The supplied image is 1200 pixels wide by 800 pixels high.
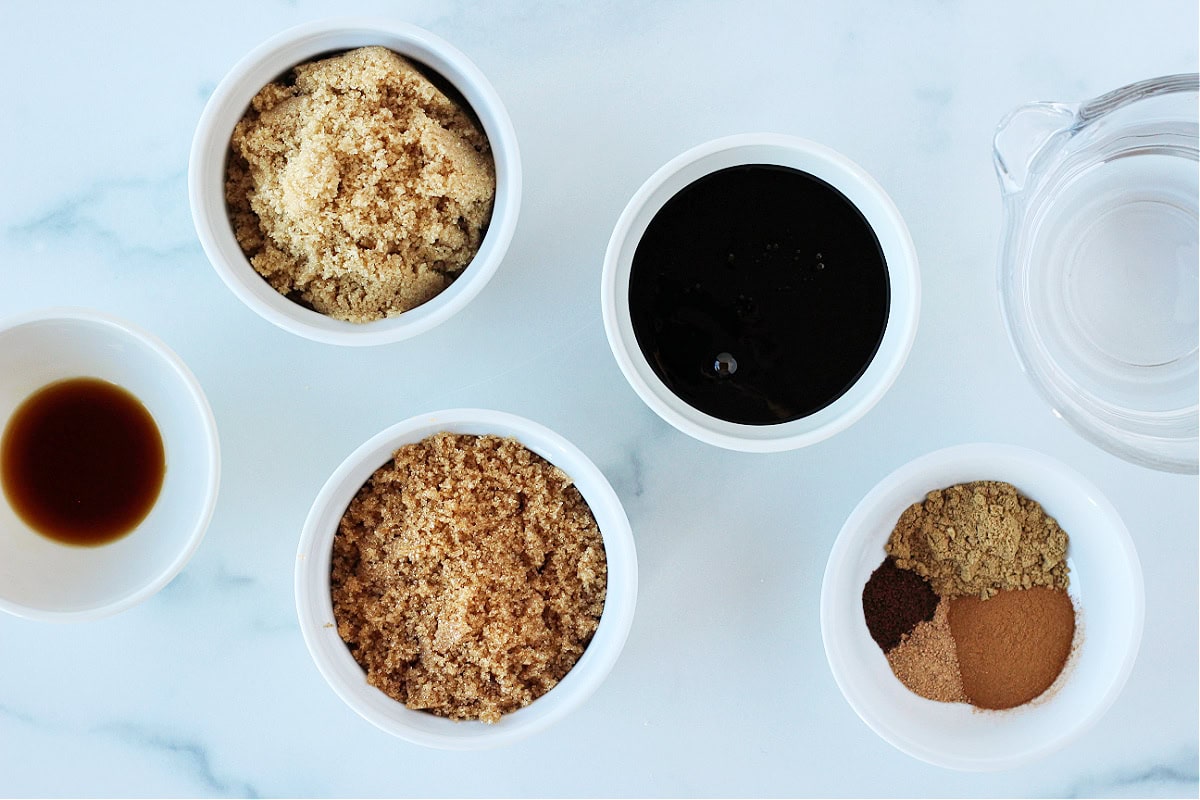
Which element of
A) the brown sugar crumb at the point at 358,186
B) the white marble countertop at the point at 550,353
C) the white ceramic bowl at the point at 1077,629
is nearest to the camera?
the brown sugar crumb at the point at 358,186

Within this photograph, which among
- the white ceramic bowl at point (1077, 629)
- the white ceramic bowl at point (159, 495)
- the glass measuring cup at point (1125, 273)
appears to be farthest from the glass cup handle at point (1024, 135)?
the white ceramic bowl at point (159, 495)

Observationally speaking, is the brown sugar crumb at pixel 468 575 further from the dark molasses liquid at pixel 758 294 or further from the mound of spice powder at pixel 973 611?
the mound of spice powder at pixel 973 611

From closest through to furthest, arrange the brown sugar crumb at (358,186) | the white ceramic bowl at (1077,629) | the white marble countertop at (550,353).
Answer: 1. the brown sugar crumb at (358,186)
2. the white ceramic bowl at (1077,629)
3. the white marble countertop at (550,353)

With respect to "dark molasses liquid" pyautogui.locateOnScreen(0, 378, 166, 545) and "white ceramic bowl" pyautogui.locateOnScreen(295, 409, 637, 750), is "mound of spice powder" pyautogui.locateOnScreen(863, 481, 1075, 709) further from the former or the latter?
"dark molasses liquid" pyautogui.locateOnScreen(0, 378, 166, 545)

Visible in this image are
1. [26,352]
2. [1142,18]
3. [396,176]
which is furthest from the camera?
[1142,18]

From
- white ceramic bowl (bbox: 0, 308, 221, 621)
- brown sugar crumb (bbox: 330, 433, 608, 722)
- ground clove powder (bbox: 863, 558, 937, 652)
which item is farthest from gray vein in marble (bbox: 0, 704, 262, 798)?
ground clove powder (bbox: 863, 558, 937, 652)

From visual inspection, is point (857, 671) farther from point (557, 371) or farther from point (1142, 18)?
point (1142, 18)

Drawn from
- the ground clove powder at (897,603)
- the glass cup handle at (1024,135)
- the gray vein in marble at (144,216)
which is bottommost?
the ground clove powder at (897,603)

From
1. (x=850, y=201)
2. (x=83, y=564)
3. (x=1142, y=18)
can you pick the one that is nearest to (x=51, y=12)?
(x=83, y=564)
